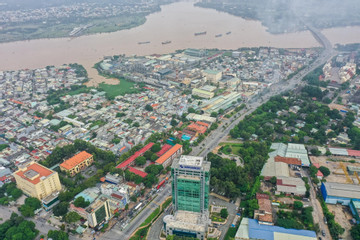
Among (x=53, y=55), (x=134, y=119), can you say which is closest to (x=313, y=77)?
(x=134, y=119)

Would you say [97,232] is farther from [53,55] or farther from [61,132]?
[53,55]

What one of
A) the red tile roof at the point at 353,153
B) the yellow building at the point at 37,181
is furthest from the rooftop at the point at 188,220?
the red tile roof at the point at 353,153

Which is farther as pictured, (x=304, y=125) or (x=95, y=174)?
(x=304, y=125)

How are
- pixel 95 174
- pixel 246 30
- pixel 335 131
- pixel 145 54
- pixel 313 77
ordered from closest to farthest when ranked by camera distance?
pixel 95 174
pixel 335 131
pixel 313 77
pixel 145 54
pixel 246 30

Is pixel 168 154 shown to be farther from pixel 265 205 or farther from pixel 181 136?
pixel 265 205

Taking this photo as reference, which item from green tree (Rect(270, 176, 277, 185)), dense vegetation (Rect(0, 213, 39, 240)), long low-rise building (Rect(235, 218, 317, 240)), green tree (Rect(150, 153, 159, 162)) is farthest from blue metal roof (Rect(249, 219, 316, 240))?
dense vegetation (Rect(0, 213, 39, 240))

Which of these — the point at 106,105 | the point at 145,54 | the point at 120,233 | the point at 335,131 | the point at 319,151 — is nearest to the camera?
the point at 120,233

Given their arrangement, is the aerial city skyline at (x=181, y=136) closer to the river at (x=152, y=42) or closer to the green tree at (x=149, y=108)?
the green tree at (x=149, y=108)
